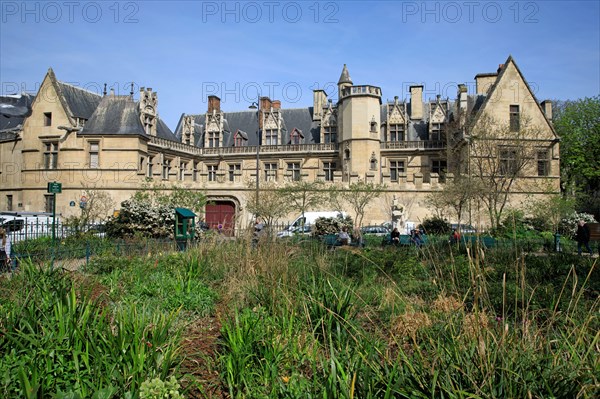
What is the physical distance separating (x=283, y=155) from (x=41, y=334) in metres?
31.8

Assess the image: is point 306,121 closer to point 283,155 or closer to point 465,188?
point 283,155

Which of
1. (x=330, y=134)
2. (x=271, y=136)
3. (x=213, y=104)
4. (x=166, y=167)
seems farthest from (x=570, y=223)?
(x=213, y=104)

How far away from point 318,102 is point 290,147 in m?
4.80

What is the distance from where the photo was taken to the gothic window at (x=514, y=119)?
27.5 m

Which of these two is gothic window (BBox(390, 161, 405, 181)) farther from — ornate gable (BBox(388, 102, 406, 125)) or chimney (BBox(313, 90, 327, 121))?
chimney (BBox(313, 90, 327, 121))

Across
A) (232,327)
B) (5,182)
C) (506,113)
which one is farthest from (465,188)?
(5,182)

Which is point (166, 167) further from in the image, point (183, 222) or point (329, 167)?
point (183, 222)

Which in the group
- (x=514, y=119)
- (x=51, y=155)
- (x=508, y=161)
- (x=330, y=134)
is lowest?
(x=508, y=161)

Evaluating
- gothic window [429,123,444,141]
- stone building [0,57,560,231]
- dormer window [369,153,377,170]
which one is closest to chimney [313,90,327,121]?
stone building [0,57,560,231]

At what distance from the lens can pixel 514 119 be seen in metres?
28.2

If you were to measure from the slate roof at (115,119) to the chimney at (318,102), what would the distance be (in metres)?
13.9

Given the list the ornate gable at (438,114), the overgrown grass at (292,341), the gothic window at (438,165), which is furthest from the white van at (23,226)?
the ornate gable at (438,114)

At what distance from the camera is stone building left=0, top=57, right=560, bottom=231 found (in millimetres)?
27766

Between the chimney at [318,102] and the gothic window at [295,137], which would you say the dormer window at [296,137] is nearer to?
the gothic window at [295,137]
